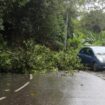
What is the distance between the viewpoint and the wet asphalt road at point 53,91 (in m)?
12.5

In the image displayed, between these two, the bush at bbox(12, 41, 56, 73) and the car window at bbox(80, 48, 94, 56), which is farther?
the car window at bbox(80, 48, 94, 56)

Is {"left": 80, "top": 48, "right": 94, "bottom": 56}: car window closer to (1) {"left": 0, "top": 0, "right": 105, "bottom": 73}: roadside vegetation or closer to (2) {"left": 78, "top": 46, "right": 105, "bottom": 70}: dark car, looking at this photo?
(2) {"left": 78, "top": 46, "right": 105, "bottom": 70}: dark car

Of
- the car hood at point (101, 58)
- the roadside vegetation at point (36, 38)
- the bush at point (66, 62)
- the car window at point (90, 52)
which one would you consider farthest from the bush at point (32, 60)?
the car window at point (90, 52)

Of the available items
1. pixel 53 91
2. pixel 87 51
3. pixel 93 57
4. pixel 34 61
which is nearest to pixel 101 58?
pixel 93 57

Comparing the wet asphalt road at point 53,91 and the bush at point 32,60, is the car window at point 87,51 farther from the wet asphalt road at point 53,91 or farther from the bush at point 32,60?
the wet asphalt road at point 53,91

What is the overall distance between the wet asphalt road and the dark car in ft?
16.7

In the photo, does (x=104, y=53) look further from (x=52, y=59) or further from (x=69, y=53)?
(x=52, y=59)

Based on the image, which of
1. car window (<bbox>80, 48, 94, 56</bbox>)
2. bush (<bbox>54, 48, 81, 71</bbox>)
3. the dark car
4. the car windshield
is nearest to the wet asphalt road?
bush (<bbox>54, 48, 81, 71</bbox>)

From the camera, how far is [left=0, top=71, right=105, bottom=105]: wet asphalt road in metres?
12.5

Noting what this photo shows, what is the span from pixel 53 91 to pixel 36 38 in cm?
1683

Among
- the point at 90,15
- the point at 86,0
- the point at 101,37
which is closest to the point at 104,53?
the point at 101,37

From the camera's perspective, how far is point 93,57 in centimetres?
2494

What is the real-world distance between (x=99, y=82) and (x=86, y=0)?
3459 cm

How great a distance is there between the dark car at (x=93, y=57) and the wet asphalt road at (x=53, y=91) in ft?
16.7
